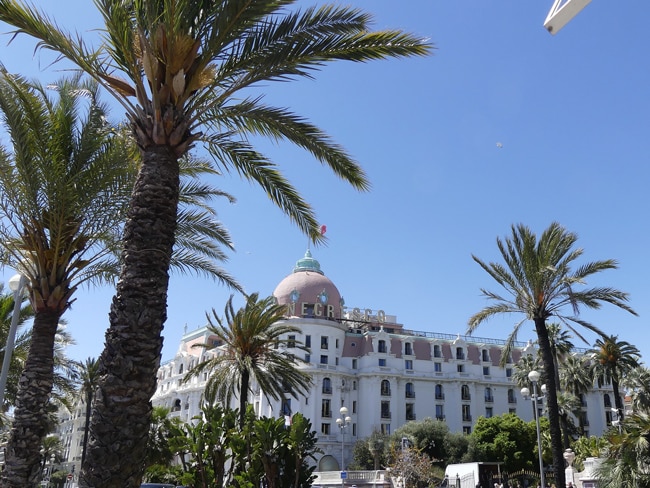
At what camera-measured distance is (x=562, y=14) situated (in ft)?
19.5

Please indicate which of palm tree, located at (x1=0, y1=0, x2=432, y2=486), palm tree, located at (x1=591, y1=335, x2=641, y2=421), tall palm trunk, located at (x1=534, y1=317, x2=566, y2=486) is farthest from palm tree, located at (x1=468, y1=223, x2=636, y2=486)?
palm tree, located at (x1=591, y1=335, x2=641, y2=421)

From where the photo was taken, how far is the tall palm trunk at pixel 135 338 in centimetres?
637

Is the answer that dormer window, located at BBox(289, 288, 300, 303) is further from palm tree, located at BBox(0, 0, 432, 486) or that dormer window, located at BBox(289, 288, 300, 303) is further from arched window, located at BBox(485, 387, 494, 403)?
palm tree, located at BBox(0, 0, 432, 486)

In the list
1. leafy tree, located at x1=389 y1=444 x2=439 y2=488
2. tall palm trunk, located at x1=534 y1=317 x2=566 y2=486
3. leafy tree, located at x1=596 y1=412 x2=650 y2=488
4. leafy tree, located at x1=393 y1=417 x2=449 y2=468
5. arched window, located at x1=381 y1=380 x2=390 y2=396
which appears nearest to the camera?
leafy tree, located at x1=596 y1=412 x2=650 y2=488

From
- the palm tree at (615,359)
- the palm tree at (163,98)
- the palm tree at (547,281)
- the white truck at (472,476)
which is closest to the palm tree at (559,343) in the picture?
the palm tree at (615,359)

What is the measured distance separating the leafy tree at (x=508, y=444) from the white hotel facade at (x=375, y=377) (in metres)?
8.92

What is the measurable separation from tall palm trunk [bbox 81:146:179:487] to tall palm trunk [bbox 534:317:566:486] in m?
16.4

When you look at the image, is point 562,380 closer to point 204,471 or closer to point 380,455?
point 380,455

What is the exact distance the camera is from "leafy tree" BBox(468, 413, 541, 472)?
168ft

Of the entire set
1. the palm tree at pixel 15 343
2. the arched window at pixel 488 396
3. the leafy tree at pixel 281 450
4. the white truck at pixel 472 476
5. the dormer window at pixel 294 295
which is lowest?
the white truck at pixel 472 476

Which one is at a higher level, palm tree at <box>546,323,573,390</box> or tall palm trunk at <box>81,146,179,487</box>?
palm tree at <box>546,323,573,390</box>

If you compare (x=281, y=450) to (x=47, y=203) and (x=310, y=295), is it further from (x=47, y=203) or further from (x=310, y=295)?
(x=310, y=295)

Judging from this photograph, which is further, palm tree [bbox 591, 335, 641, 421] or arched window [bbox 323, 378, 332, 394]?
arched window [bbox 323, 378, 332, 394]

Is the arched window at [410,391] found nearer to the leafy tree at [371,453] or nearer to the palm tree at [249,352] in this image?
the leafy tree at [371,453]
